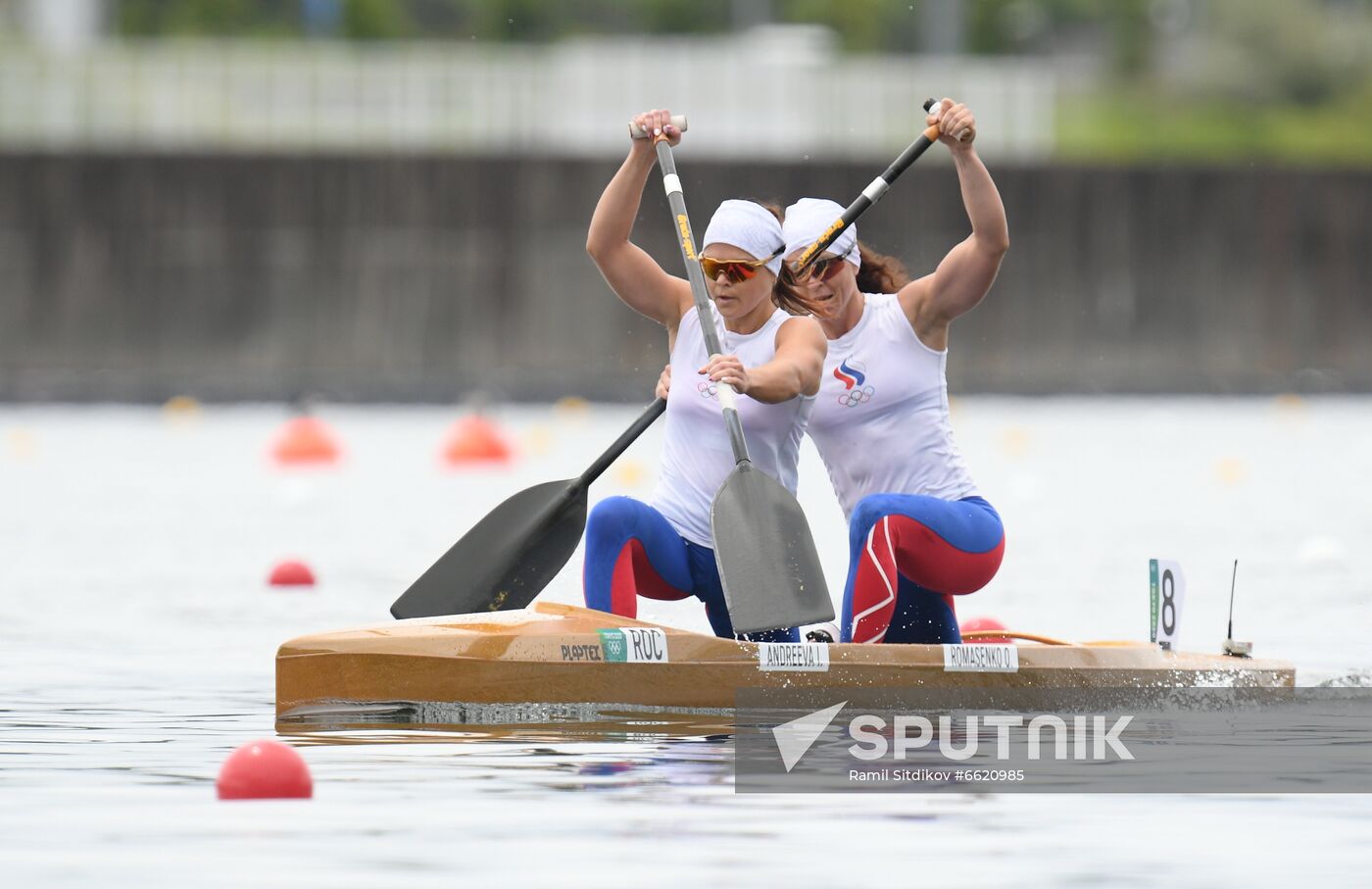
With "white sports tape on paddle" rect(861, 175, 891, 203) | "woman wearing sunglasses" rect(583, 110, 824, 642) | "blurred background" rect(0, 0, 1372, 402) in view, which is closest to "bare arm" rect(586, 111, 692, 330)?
"woman wearing sunglasses" rect(583, 110, 824, 642)

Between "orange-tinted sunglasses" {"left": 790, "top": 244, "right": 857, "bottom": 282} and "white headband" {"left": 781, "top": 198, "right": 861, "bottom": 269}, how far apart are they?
3 centimetres

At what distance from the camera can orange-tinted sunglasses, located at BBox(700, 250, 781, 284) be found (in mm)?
7461

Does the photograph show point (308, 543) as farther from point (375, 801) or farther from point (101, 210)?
point (101, 210)

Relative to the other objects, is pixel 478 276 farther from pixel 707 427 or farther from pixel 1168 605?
pixel 707 427

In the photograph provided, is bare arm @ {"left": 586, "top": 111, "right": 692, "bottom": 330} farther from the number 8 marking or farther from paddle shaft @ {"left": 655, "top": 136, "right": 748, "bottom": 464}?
the number 8 marking

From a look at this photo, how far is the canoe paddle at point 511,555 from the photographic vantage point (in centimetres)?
827

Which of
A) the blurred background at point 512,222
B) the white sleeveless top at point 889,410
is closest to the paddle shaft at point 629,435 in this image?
the white sleeveless top at point 889,410

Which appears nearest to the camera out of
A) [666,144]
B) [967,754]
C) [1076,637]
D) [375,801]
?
[375,801]

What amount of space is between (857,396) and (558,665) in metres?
1.21

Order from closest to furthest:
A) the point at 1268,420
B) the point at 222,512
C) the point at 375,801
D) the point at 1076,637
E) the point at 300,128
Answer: the point at 375,801 < the point at 1076,637 < the point at 222,512 < the point at 1268,420 < the point at 300,128

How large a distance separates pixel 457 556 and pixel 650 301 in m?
1.16

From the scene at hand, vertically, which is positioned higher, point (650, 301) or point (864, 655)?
point (650, 301)

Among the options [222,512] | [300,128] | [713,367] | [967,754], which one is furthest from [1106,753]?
[300,128]

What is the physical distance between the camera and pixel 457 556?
8.36 meters
